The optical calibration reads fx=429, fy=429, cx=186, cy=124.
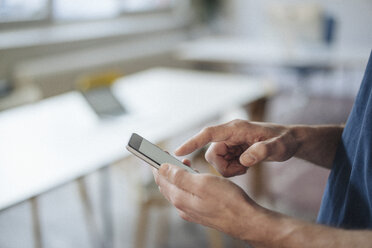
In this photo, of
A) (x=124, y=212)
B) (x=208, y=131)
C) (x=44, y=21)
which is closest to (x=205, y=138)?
(x=208, y=131)

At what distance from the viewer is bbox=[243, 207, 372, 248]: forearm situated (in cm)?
64

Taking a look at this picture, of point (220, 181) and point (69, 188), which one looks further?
point (69, 188)

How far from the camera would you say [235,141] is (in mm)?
920

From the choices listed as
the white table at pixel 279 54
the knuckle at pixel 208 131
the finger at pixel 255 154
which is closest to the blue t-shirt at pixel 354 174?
the finger at pixel 255 154

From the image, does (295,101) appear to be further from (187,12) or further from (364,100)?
(364,100)

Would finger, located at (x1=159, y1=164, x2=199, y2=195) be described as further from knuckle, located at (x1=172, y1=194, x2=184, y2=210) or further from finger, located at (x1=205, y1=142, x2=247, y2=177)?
finger, located at (x1=205, y1=142, x2=247, y2=177)

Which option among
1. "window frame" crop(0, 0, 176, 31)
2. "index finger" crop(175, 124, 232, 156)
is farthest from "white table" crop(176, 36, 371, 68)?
"index finger" crop(175, 124, 232, 156)

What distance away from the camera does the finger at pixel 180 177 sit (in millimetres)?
712

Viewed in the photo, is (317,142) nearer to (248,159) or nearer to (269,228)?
(248,159)

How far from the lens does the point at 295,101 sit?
5492 mm

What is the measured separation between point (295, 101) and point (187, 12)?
2279mm

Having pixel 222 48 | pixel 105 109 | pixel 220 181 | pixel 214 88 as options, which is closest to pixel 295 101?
pixel 222 48

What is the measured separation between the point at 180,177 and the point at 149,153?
0.43ft

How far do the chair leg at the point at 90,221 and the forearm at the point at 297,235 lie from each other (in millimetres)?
1845
